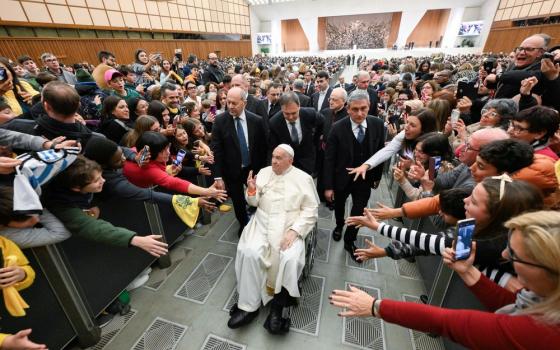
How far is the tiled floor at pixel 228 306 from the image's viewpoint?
7.13 ft

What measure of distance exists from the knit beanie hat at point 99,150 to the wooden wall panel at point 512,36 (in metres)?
22.7

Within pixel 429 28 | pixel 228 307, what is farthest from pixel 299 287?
pixel 429 28

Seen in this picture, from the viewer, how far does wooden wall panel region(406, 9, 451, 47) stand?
27531mm

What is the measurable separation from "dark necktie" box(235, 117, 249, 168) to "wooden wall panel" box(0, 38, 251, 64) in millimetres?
12800

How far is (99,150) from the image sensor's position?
200cm

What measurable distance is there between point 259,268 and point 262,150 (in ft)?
5.30

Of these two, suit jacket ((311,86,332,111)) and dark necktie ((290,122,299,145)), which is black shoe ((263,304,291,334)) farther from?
suit jacket ((311,86,332,111))

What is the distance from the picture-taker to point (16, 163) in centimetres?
148

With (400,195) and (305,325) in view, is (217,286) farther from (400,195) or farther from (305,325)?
(400,195)

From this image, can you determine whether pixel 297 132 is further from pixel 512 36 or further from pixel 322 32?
pixel 322 32

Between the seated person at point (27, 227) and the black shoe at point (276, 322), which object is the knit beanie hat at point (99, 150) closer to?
the seated person at point (27, 227)

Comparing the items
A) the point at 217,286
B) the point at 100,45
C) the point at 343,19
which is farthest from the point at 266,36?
the point at 217,286

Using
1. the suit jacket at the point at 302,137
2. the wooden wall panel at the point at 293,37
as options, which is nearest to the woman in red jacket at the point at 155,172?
the suit jacket at the point at 302,137

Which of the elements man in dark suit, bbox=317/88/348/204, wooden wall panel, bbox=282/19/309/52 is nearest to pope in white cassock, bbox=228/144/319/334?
man in dark suit, bbox=317/88/348/204
